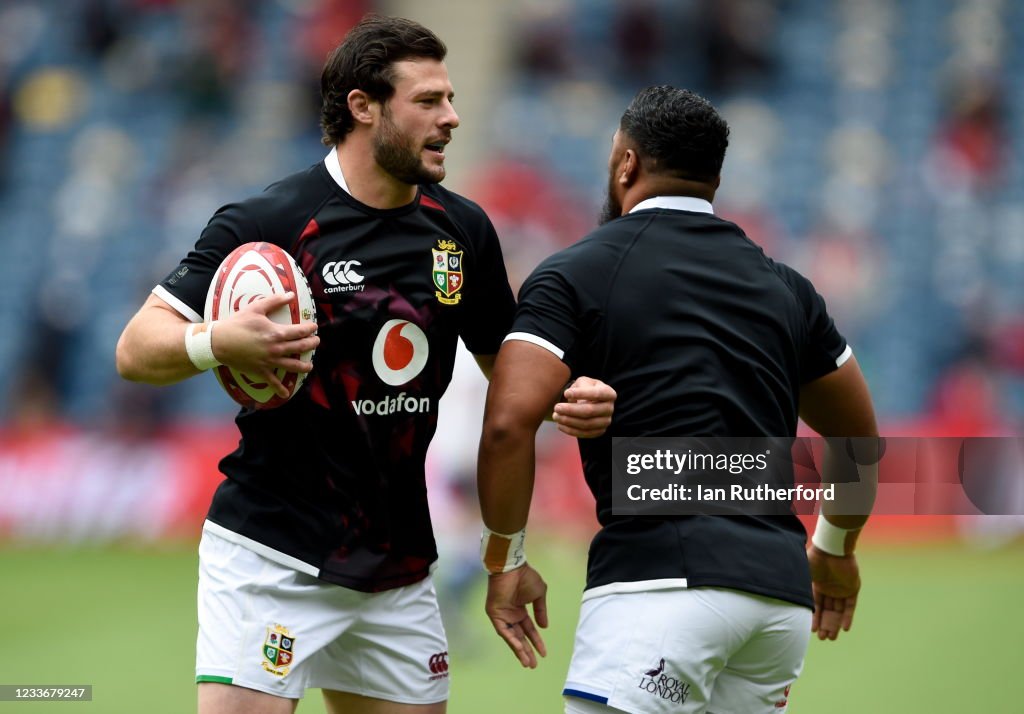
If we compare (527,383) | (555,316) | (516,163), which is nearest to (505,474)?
(527,383)

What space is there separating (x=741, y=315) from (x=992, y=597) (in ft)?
24.1

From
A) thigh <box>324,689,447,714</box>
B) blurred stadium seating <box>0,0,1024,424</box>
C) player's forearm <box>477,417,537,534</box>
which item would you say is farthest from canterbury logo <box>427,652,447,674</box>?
blurred stadium seating <box>0,0,1024,424</box>

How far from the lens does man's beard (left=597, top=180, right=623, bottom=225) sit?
14.0ft

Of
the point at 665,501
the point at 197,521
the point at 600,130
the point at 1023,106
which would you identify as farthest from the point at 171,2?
the point at 665,501

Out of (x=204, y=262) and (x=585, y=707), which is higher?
(x=204, y=262)

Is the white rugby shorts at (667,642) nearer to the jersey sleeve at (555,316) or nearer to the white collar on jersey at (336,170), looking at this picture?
the jersey sleeve at (555,316)

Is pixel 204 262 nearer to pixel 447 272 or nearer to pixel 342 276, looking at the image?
pixel 342 276

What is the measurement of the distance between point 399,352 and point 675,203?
0.97m

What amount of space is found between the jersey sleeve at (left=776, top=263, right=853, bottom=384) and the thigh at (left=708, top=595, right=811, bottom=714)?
793 millimetres

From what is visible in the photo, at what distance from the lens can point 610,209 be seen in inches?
173

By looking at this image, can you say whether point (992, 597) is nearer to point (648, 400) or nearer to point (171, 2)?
point (648, 400)

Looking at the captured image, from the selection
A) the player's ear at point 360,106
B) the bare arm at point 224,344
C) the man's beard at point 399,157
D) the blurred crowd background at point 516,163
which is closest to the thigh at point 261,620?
the bare arm at point 224,344

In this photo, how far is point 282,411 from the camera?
4.15 m

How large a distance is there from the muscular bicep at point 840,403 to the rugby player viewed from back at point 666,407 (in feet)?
0.69
